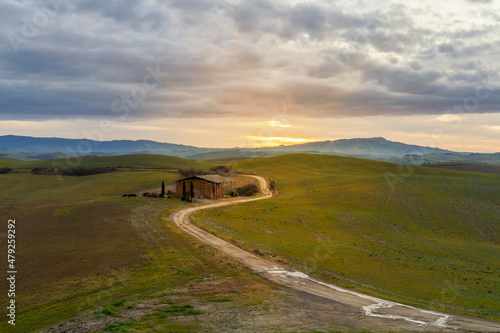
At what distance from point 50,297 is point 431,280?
92.7ft

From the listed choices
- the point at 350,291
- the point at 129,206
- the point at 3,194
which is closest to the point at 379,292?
A: the point at 350,291

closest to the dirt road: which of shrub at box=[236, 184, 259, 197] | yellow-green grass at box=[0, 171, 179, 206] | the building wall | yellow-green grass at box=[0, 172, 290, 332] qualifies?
yellow-green grass at box=[0, 172, 290, 332]

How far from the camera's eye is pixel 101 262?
90.1 ft

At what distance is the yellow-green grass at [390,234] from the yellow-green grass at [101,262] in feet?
22.6

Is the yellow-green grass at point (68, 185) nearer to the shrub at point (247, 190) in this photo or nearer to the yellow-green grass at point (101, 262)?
the shrub at point (247, 190)

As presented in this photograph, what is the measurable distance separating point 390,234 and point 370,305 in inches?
1234

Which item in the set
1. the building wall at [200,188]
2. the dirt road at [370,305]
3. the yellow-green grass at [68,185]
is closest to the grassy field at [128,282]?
the dirt road at [370,305]

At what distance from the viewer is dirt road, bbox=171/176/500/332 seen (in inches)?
636

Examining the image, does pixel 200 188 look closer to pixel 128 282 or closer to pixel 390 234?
pixel 390 234

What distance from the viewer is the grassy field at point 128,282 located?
16641mm

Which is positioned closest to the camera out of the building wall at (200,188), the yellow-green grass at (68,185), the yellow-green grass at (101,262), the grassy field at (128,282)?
the grassy field at (128,282)

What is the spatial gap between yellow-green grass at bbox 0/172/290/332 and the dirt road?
2.01 metres

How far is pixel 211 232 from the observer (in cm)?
3959

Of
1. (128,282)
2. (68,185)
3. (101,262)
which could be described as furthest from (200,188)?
(128,282)
